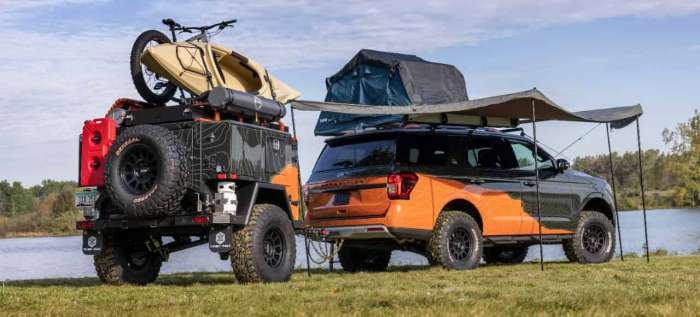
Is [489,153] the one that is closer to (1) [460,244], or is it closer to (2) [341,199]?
(1) [460,244]

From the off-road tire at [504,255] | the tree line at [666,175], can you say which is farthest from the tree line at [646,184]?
the off-road tire at [504,255]

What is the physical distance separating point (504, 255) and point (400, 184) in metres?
4.81

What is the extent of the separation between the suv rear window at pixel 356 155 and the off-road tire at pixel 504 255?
163 inches

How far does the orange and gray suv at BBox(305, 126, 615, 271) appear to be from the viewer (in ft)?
38.8

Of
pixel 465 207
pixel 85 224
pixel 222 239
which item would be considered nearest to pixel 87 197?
pixel 85 224

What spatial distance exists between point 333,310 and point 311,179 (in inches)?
245

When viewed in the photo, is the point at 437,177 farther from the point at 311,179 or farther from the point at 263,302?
the point at 263,302

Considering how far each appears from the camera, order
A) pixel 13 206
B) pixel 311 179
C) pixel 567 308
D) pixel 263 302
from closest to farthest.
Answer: pixel 567 308 → pixel 263 302 → pixel 311 179 → pixel 13 206

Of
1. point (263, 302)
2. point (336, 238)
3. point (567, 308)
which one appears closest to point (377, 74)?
point (336, 238)

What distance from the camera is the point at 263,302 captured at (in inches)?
294

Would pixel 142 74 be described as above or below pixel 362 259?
above

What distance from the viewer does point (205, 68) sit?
11.0 m

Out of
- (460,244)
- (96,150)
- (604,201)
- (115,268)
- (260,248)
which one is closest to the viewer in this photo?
(260,248)

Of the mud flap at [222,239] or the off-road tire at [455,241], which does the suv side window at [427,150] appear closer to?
the off-road tire at [455,241]
